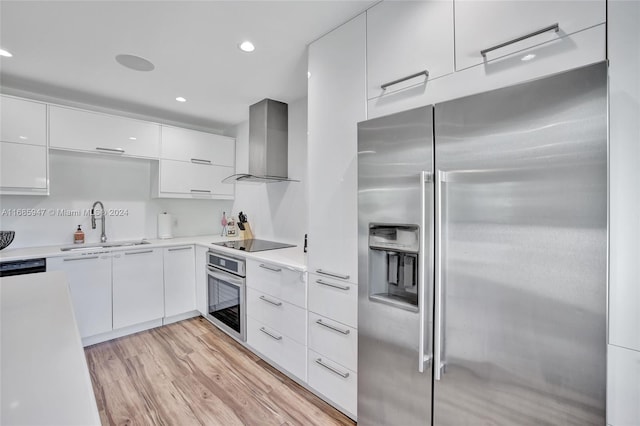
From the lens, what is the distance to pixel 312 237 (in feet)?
6.22

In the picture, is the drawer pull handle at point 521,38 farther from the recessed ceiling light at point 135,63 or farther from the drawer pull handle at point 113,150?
the drawer pull handle at point 113,150

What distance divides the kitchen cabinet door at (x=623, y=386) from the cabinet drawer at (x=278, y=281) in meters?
1.45

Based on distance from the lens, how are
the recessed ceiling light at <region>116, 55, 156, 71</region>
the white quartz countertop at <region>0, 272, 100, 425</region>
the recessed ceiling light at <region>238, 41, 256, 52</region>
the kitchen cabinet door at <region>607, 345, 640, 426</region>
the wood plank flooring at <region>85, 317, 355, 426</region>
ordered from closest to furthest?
1. the white quartz countertop at <region>0, 272, 100, 425</region>
2. the kitchen cabinet door at <region>607, 345, 640, 426</region>
3. the wood plank flooring at <region>85, 317, 355, 426</region>
4. the recessed ceiling light at <region>238, 41, 256, 52</region>
5. the recessed ceiling light at <region>116, 55, 156, 71</region>

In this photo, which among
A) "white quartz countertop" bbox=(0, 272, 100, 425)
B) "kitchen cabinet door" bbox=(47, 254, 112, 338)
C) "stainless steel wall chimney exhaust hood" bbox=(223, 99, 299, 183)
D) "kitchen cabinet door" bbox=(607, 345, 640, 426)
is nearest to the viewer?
"white quartz countertop" bbox=(0, 272, 100, 425)

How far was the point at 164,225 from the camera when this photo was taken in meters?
3.46

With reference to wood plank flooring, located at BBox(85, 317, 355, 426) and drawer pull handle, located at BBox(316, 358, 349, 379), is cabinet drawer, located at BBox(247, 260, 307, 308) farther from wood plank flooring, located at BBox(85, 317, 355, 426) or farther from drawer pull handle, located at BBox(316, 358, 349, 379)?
wood plank flooring, located at BBox(85, 317, 355, 426)

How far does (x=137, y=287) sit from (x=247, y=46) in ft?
8.18

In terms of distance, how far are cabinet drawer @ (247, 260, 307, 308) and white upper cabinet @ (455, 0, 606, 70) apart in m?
1.54

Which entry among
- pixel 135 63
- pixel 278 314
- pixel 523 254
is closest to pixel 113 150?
pixel 135 63

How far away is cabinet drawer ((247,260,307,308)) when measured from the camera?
1986 millimetres

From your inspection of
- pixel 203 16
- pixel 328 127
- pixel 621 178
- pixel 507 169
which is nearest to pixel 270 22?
pixel 203 16

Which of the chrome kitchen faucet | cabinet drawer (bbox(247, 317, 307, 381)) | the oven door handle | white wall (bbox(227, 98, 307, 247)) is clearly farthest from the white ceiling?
cabinet drawer (bbox(247, 317, 307, 381))

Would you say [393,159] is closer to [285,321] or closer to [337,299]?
[337,299]

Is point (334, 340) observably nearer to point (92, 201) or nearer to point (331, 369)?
point (331, 369)
